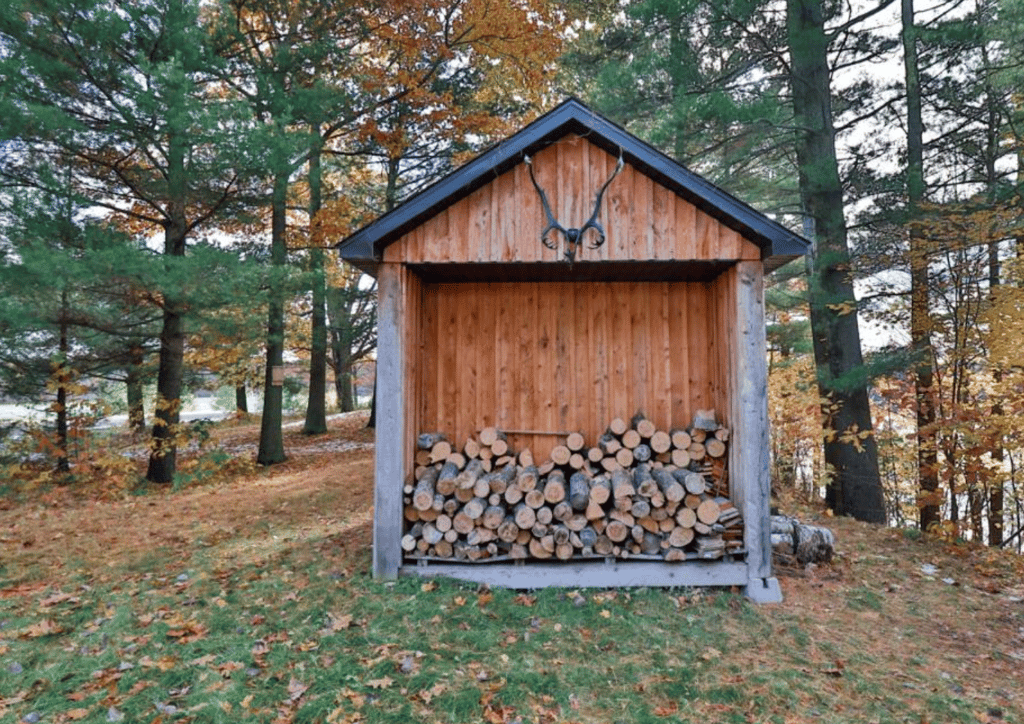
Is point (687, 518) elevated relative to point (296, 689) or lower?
elevated

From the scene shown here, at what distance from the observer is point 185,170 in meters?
7.77

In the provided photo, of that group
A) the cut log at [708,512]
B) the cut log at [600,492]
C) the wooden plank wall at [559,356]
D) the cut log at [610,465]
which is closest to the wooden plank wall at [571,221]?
the wooden plank wall at [559,356]

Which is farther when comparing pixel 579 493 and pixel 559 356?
pixel 559 356

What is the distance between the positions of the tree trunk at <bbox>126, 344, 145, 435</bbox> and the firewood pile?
7350 mm

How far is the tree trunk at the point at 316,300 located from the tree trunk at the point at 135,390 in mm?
3193

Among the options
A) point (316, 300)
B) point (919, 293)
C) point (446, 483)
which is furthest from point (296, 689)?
point (316, 300)

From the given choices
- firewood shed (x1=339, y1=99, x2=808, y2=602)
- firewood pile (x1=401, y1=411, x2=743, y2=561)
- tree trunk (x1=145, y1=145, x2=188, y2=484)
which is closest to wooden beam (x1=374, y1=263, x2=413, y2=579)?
firewood shed (x1=339, y1=99, x2=808, y2=602)

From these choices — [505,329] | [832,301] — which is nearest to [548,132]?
[505,329]

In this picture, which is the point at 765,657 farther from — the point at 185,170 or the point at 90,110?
the point at 90,110

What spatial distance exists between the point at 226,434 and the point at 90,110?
9.02 metres

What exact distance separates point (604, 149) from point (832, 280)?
15.3 feet

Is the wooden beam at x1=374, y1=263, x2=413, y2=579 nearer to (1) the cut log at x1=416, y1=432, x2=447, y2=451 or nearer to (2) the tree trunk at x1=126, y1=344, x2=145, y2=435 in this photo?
(1) the cut log at x1=416, y1=432, x2=447, y2=451

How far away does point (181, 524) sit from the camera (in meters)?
6.46

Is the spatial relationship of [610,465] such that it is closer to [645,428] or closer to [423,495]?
[645,428]
